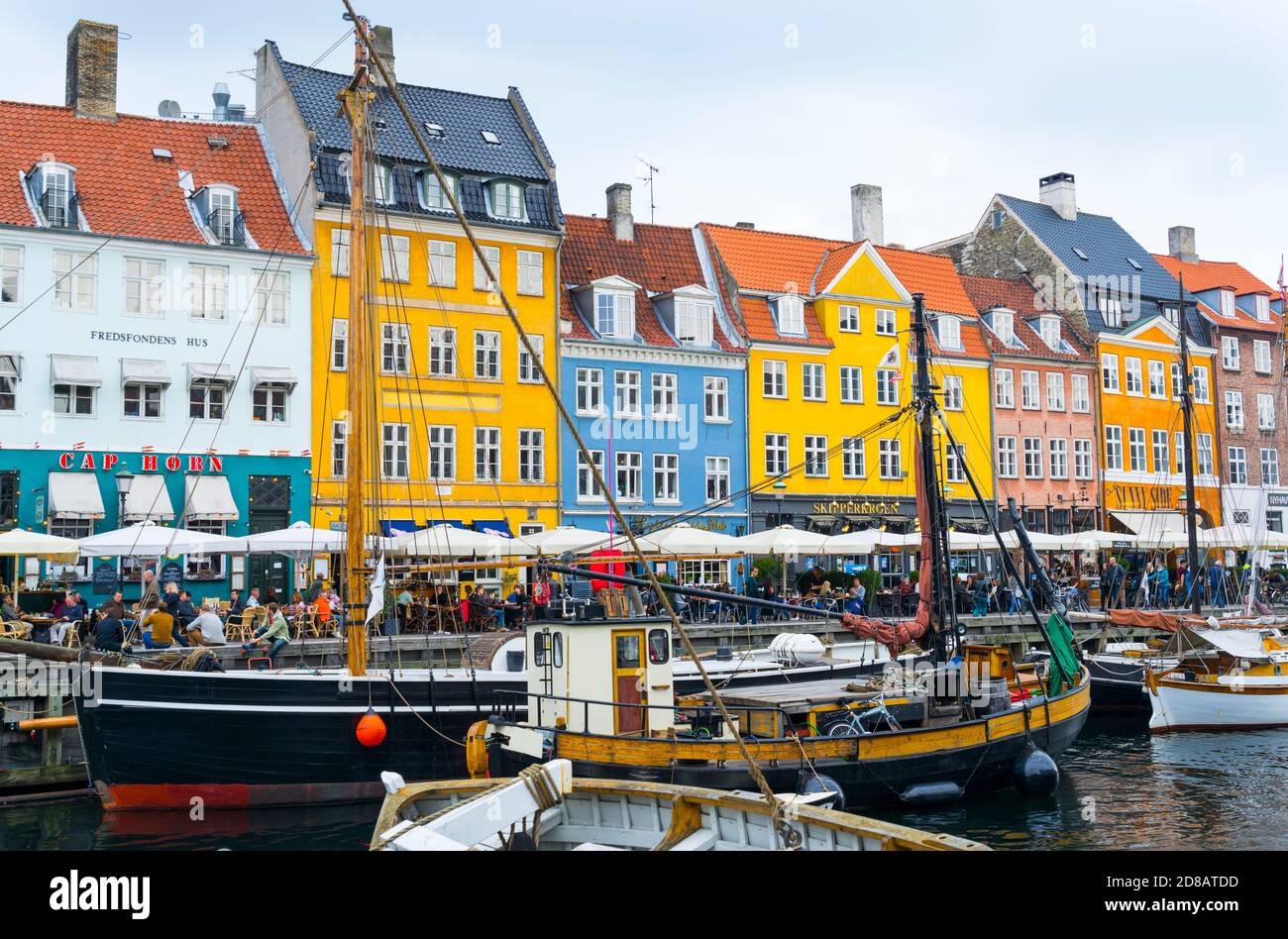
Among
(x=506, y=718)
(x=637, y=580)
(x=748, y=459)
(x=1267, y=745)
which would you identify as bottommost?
(x=1267, y=745)

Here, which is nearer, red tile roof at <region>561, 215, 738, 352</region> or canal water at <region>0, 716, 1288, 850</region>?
canal water at <region>0, 716, 1288, 850</region>

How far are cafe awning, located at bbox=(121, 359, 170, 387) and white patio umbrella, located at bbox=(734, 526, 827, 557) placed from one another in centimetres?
1573

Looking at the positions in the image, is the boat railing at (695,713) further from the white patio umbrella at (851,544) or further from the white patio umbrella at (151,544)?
the white patio umbrella at (851,544)

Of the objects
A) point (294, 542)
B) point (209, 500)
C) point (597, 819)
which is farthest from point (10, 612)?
point (597, 819)

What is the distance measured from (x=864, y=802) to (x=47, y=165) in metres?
27.9

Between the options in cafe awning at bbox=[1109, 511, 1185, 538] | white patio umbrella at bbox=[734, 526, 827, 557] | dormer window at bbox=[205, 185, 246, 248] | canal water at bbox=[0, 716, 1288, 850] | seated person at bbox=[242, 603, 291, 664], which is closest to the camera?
canal water at bbox=[0, 716, 1288, 850]

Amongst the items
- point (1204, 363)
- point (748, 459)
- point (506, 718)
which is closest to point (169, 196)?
point (748, 459)

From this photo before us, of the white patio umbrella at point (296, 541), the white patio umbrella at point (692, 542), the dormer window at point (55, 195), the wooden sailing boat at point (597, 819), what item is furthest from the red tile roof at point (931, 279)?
the wooden sailing boat at point (597, 819)

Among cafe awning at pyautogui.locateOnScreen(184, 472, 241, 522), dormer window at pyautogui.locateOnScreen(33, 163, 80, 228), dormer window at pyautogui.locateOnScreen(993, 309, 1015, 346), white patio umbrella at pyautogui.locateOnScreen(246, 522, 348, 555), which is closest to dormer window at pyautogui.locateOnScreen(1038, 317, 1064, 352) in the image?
dormer window at pyautogui.locateOnScreen(993, 309, 1015, 346)

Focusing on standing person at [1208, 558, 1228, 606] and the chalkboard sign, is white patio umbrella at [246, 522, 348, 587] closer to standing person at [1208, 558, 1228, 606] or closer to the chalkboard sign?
the chalkboard sign

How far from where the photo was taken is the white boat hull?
30.1 meters

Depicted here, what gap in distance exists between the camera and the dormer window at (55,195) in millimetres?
36031

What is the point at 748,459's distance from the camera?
46875 mm
